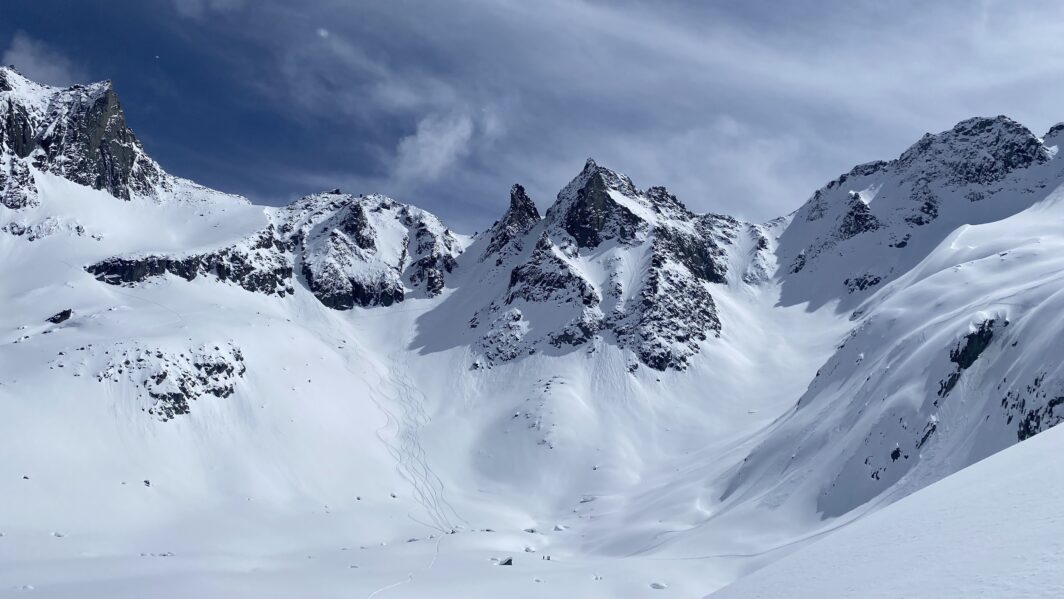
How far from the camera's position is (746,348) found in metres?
120

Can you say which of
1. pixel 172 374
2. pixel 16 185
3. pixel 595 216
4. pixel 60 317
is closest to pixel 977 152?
pixel 595 216

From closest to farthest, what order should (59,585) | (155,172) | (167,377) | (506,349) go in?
(59,585)
(167,377)
(506,349)
(155,172)

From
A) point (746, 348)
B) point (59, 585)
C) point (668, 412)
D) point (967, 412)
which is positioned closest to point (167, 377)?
point (59, 585)

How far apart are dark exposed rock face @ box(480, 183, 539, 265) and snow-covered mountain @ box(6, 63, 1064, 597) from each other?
1198 millimetres

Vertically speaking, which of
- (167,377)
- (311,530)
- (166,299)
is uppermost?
(166,299)

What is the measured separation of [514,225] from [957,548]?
6120 inches

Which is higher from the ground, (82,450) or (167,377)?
(167,377)

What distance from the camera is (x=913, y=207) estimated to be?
14588 cm

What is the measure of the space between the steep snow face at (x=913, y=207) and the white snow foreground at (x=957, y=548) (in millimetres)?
127152

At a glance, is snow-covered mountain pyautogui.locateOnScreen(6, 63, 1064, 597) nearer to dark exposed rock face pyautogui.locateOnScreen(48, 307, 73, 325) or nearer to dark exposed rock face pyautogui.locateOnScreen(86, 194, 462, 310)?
dark exposed rock face pyautogui.locateOnScreen(86, 194, 462, 310)

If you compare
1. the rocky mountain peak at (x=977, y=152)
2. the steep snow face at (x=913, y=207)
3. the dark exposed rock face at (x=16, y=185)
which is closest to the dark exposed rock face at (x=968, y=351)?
the steep snow face at (x=913, y=207)

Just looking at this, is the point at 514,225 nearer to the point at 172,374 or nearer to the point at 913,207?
the point at 913,207

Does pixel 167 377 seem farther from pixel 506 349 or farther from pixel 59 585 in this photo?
pixel 506 349

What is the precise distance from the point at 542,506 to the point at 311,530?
2676cm
